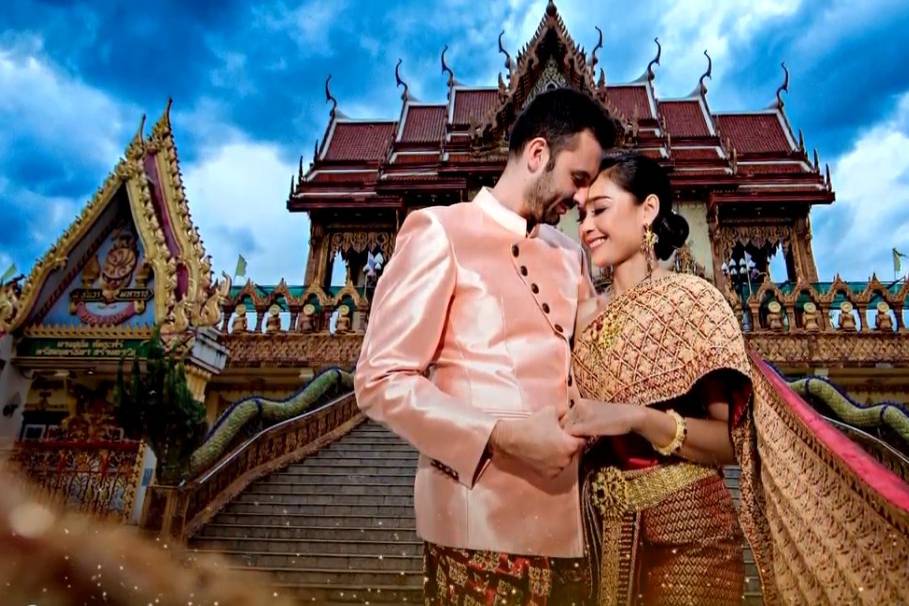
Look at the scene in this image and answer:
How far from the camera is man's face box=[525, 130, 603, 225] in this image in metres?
1.38

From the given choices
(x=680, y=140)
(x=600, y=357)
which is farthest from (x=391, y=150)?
(x=600, y=357)

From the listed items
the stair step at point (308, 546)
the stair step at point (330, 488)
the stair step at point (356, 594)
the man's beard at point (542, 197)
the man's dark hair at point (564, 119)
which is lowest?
the stair step at point (356, 594)

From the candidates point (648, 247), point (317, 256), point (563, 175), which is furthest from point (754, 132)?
point (563, 175)

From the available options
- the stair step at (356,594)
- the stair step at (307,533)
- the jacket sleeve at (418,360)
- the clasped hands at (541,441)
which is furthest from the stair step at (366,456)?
the clasped hands at (541,441)

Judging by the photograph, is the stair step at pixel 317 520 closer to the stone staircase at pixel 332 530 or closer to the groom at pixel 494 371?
the stone staircase at pixel 332 530

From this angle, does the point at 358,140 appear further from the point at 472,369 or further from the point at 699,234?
the point at 472,369

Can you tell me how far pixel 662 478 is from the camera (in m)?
1.39

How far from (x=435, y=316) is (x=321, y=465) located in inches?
275

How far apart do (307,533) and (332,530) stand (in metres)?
0.25

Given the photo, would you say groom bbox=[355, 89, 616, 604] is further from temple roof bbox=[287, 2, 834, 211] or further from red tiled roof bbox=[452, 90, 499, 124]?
red tiled roof bbox=[452, 90, 499, 124]

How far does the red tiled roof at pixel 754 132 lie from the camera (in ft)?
61.1

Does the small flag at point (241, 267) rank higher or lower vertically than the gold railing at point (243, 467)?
higher

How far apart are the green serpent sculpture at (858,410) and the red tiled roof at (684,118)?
12264 mm

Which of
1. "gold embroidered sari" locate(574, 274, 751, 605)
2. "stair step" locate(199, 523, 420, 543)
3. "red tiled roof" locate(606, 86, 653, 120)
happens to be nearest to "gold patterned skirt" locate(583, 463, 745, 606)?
"gold embroidered sari" locate(574, 274, 751, 605)
